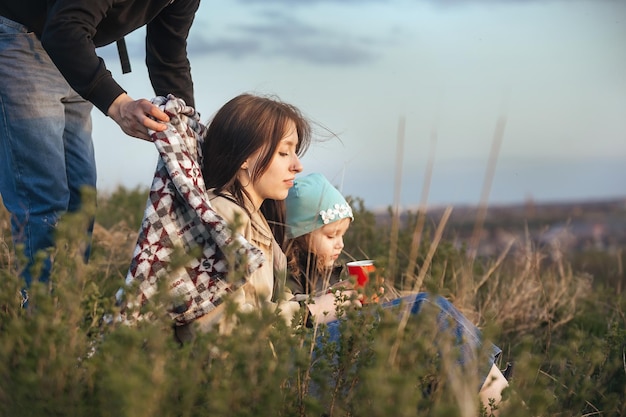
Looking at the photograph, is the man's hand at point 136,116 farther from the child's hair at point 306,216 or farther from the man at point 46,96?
the child's hair at point 306,216

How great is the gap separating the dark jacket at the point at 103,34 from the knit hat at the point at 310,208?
67 cm

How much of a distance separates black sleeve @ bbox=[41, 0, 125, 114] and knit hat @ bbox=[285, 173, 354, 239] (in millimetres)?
1135

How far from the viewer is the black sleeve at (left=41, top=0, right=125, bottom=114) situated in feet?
9.73

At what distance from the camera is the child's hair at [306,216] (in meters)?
3.85

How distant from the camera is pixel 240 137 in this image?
343 centimetres

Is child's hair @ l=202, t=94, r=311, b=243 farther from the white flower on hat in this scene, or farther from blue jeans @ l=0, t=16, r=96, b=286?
blue jeans @ l=0, t=16, r=96, b=286

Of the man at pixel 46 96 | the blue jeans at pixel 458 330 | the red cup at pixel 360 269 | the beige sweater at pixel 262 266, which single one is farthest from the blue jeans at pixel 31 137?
the blue jeans at pixel 458 330

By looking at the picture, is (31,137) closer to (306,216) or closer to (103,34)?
(103,34)

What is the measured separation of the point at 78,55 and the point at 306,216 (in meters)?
1.32

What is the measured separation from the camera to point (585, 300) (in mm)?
5488

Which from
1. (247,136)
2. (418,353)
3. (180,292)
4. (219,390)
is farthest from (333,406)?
(247,136)

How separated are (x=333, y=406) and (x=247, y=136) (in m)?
1.38

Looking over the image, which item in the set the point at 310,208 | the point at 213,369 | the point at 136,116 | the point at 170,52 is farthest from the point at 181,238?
the point at 170,52

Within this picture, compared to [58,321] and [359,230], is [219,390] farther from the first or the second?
[359,230]
